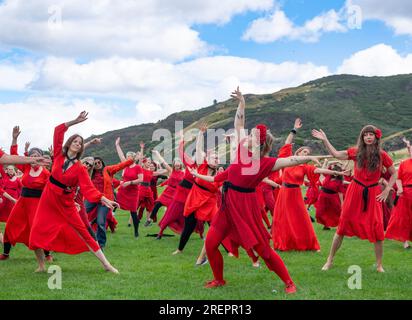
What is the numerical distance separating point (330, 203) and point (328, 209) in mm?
174

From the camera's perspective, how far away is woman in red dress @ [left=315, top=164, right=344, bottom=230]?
15.6 m

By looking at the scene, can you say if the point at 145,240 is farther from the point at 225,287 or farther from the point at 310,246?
the point at 225,287

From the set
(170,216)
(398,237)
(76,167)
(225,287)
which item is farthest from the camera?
(170,216)

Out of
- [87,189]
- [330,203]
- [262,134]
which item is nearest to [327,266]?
[262,134]

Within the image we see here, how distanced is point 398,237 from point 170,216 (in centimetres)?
482

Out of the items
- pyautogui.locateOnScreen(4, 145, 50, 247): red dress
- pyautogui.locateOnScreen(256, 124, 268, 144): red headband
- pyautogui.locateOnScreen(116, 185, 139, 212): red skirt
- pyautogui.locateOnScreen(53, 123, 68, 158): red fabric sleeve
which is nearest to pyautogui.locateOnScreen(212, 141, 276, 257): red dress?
pyautogui.locateOnScreen(256, 124, 268, 144): red headband

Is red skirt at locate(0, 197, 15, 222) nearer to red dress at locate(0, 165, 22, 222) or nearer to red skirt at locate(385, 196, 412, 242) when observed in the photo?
red dress at locate(0, 165, 22, 222)

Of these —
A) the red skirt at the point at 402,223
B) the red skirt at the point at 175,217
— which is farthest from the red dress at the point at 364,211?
the red skirt at the point at 175,217

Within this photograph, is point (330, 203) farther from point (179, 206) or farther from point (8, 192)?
point (8, 192)

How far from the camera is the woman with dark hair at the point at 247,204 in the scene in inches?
285

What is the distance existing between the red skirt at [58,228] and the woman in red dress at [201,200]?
111 inches

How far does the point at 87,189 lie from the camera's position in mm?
8492
